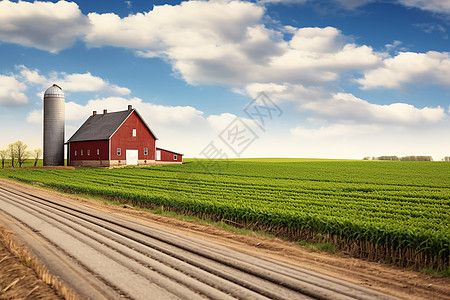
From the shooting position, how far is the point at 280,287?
25.3 ft

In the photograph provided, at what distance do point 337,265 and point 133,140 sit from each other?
2018 inches

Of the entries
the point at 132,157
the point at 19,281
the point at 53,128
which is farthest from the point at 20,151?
the point at 19,281

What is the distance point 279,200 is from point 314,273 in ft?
35.5

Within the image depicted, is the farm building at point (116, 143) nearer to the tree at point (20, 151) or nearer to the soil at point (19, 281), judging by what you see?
the tree at point (20, 151)

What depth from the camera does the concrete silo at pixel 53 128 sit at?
6219 centimetres

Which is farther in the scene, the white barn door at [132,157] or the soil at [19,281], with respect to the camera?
the white barn door at [132,157]

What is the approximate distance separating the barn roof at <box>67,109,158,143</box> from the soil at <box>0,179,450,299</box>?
44.6m

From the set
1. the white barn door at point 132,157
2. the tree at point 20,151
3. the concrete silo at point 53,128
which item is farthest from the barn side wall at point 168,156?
the tree at point 20,151

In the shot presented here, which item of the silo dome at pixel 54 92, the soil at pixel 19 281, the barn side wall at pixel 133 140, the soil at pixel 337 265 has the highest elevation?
the silo dome at pixel 54 92

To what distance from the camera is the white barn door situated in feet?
187

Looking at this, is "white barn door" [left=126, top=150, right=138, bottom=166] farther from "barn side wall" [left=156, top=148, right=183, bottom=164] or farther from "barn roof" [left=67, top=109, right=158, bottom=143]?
"barn side wall" [left=156, top=148, right=183, bottom=164]

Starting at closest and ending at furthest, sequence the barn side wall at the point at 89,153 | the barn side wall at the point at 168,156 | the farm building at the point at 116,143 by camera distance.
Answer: the barn side wall at the point at 89,153 → the farm building at the point at 116,143 → the barn side wall at the point at 168,156

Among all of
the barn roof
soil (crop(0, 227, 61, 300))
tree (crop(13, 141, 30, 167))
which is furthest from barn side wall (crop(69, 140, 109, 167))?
soil (crop(0, 227, 61, 300))

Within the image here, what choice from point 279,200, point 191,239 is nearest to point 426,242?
point 191,239
